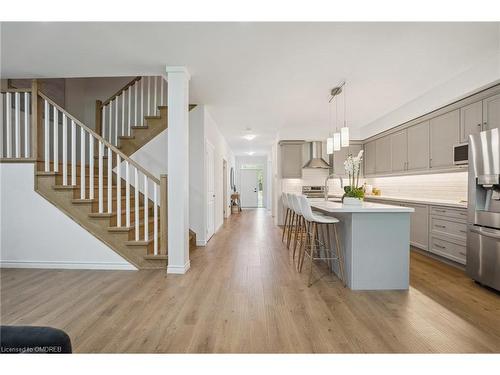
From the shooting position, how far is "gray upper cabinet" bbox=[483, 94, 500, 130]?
123 inches

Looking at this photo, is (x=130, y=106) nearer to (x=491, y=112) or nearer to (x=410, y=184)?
(x=491, y=112)

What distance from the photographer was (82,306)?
7.95ft

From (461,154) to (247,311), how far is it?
11.8 ft

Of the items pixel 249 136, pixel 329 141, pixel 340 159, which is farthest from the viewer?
pixel 249 136

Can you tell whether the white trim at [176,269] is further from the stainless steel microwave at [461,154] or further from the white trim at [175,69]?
the stainless steel microwave at [461,154]

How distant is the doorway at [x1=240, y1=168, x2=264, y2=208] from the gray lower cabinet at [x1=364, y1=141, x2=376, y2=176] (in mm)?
6860

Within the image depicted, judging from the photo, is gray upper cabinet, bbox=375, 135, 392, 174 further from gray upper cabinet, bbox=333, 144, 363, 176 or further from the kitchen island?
the kitchen island

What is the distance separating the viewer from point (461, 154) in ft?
11.9

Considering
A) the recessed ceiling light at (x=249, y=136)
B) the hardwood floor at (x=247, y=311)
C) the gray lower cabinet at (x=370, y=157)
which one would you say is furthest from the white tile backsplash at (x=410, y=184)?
the recessed ceiling light at (x=249, y=136)

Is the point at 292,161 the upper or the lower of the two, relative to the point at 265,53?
lower

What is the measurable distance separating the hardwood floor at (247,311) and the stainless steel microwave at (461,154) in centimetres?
149

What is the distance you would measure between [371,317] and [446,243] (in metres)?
2.35

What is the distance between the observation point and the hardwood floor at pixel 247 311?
6.04ft

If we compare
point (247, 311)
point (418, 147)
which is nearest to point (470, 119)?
point (418, 147)
